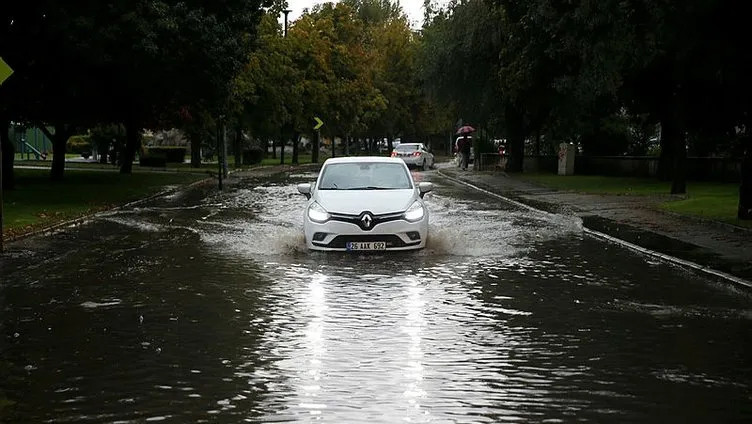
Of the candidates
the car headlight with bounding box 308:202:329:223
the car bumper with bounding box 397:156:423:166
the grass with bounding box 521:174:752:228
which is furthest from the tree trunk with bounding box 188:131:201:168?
the car headlight with bounding box 308:202:329:223

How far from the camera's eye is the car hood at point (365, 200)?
15.0 m

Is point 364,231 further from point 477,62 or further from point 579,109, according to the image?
point 477,62

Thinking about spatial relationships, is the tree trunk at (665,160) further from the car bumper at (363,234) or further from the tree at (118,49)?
the car bumper at (363,234)

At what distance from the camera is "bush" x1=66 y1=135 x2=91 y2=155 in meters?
80.6

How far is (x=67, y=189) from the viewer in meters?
31.6

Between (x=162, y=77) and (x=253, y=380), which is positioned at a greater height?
(x=162, y=77)

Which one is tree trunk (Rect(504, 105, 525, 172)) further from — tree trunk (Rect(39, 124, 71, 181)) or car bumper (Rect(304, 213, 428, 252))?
car bumper (Rect(304, 213, 428, 252))

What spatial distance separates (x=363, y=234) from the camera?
48.8 ft

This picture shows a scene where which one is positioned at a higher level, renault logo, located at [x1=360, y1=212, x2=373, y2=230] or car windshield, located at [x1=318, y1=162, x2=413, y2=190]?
car windshield, located at [x1=318, y1=162, x2=413, y2=190]

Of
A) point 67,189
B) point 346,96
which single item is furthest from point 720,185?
point 346,96

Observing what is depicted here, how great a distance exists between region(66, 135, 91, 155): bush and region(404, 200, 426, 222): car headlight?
68042 millimetres

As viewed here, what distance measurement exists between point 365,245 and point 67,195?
16.5 meters

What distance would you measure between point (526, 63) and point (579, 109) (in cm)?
489

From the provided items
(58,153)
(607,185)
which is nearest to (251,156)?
(58,153)
